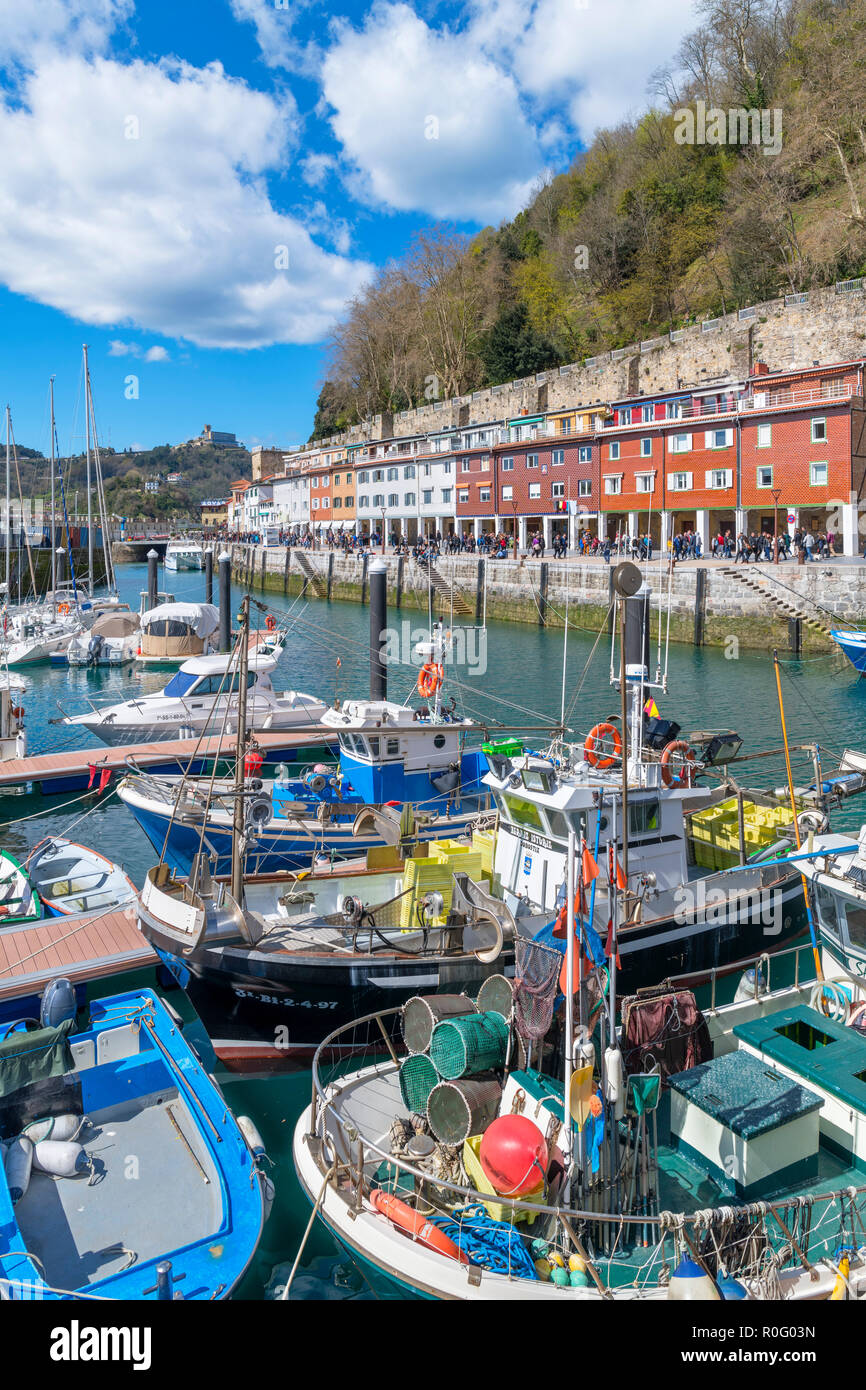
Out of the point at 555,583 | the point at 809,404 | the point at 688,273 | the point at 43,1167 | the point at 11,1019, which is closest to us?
the point at 43,1167

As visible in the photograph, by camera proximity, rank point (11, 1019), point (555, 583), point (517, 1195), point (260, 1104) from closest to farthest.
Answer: point (517, 1195), point (260, 1104), point (11, 1019), point (555, 583)

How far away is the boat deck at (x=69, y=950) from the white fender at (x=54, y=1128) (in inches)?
120

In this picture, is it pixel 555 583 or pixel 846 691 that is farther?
pixel 555 583

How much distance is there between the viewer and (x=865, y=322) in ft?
162

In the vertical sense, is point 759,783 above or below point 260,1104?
above

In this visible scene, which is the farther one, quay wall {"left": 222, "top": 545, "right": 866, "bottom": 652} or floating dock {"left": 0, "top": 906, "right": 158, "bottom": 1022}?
quay wall {"left": 222, "top": 545, "right": 866, "bottom": 652}

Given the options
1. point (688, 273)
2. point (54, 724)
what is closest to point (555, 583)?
point (54, 724)

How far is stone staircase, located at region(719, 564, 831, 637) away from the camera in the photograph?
36656mm

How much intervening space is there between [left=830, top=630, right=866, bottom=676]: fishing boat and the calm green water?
0.57 m

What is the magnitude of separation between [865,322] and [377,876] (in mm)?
48791

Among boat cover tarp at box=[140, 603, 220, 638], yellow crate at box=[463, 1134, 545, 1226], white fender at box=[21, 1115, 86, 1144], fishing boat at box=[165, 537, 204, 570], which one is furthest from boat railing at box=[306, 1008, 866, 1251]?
fishing boat at box=[165, 537, 204, 570]

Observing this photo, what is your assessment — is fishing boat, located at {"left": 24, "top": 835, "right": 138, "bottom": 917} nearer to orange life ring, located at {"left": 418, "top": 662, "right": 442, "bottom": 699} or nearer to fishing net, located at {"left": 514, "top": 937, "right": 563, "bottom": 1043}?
orange life ring, located at {"left": 418, "top": 662, "right": 442, "bottom": 699}

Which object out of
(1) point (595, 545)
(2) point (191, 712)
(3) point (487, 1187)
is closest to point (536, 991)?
(3) point (487, 1187)
